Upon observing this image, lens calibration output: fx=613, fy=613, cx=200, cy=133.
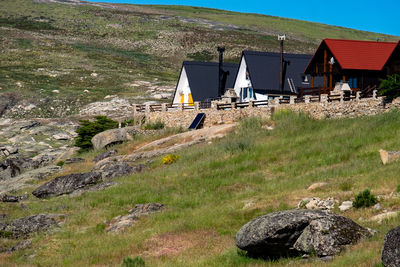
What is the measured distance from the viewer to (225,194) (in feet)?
96.2

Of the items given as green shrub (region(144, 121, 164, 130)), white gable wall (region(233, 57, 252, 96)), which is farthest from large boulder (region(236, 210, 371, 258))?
white gable wall (region(233, 57, 252, 96))

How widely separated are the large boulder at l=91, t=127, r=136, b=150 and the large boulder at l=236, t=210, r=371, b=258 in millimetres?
34553

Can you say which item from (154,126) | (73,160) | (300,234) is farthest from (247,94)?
(300,234)

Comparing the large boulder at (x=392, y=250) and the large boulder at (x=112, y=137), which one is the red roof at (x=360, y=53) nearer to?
the large boulder at (x=112, y=137)

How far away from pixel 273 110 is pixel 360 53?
10508 mm

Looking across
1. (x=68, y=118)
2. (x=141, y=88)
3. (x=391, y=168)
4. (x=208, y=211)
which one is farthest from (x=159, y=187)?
(x=141, y=88)

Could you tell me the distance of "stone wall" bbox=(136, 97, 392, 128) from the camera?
41688 mm

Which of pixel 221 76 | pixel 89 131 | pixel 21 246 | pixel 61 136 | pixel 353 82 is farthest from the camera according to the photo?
pixel 61 136

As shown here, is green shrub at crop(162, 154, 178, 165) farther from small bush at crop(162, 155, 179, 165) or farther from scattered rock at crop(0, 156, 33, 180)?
scattered rock at crop(0, 156, 33, 180)

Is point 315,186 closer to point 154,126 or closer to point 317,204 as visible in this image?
point 317,204

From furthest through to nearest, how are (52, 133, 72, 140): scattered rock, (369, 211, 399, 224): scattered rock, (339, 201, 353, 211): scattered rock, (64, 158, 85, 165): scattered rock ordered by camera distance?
(52, 133, 72, 140): scattered rock, (64, 158, 85, 165): scattered rock, (339, 201, 353, 211): scattered rock, (369, 211, 399, 224): scattered rock

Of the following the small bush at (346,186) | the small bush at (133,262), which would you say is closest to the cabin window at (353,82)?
the small bush at (346,186)

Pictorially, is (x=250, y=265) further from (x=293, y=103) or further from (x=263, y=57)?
(x=263, y=57)

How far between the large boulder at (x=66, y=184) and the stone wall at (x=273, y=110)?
14900mm
